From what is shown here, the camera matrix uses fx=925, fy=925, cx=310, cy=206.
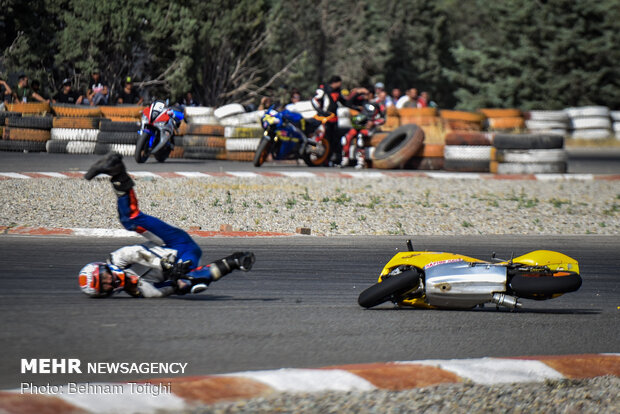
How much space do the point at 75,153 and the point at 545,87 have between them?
2589 cm

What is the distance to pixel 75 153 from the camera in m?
18.2

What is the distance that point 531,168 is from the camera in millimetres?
16047

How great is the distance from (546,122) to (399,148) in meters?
13.0

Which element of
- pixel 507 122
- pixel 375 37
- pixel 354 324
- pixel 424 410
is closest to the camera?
pixel 424 410

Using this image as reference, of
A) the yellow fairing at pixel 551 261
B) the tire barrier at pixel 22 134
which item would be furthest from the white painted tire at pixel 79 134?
the yellow fairing at pixel 551 261

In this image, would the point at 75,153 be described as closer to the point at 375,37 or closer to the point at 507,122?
the point at 507,122

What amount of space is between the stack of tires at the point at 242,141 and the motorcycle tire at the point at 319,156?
118 cm

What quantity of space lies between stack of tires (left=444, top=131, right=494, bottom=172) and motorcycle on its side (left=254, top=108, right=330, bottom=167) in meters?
2.30

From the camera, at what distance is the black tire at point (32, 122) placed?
18219 millimetres

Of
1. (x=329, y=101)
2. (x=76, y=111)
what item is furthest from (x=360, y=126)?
(x=76, y=111)

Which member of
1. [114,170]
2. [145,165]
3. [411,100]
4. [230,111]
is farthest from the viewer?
[411,100]

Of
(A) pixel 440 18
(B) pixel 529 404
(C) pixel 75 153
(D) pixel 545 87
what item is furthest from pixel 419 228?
(A) pixel 440 18

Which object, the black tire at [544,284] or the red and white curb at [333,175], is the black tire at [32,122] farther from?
the black tire at [544,284]

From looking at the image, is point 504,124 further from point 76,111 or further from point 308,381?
point 308,381
